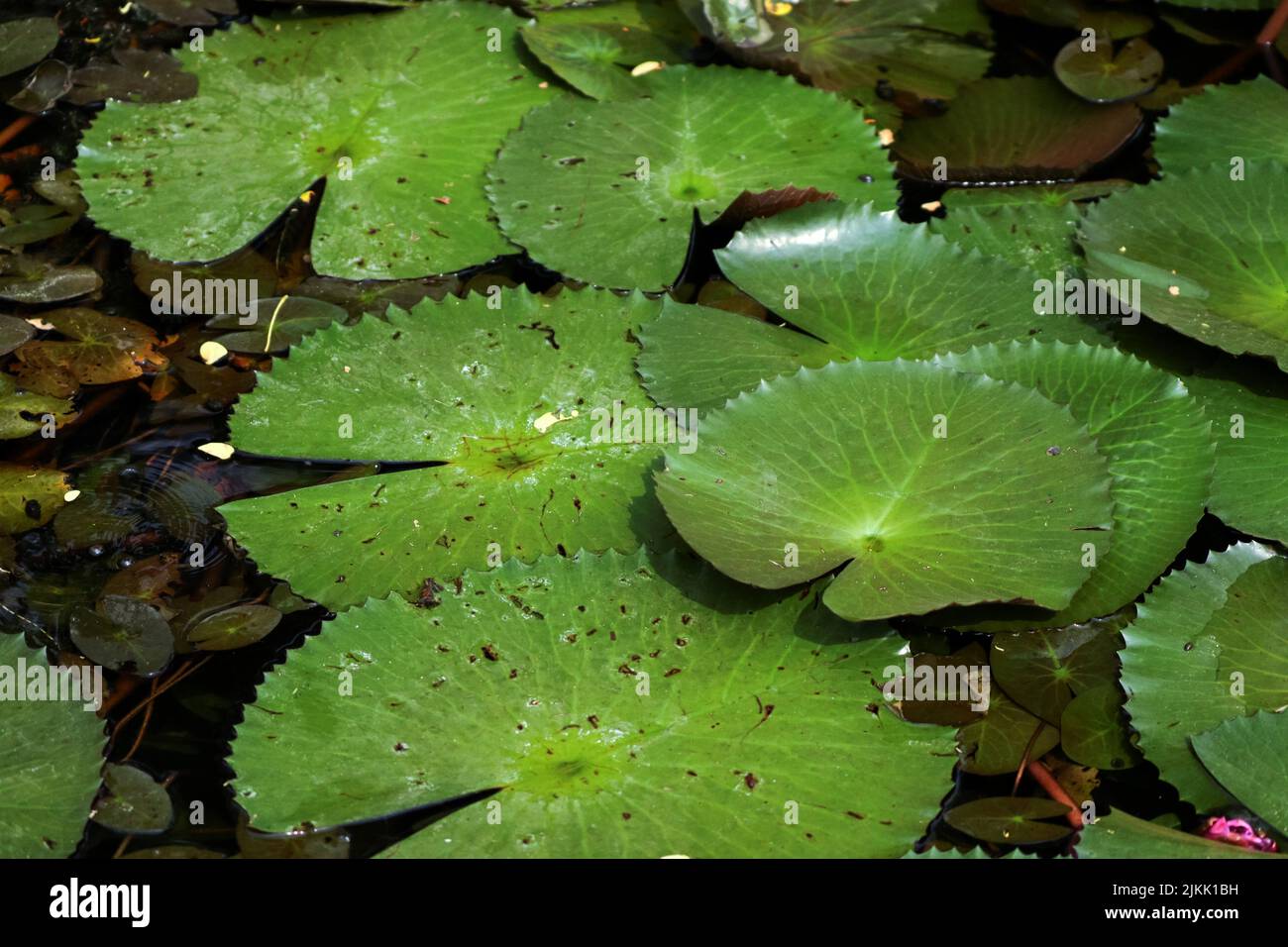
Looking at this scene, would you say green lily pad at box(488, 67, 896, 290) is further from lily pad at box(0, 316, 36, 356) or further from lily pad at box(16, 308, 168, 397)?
lily pad at box(0, 316, 36, 356)

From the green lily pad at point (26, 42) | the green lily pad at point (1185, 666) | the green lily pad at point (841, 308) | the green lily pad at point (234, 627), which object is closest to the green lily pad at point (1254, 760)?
the green lily pad at point (1185, 666)

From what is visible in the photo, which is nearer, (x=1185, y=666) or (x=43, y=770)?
(x=43, y=770)

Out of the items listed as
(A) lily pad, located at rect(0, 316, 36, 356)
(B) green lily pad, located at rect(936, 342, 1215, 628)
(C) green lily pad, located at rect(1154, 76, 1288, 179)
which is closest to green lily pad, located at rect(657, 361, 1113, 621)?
(B) green lily pad, located at rect(936, 342, 1215, 628)

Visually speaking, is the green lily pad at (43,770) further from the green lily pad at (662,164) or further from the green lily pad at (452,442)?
the green lily pad at (662,164)

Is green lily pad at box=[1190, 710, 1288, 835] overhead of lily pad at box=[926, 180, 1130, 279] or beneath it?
beneath

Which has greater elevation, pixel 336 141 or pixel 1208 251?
pixel 1208 251

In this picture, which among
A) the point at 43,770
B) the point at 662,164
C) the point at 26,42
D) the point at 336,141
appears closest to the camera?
the point at 43,770

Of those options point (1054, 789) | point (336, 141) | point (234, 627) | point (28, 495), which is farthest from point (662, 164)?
point (1054, 789)

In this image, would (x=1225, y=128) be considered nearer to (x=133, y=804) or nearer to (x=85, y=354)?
(x=85, y=354)
